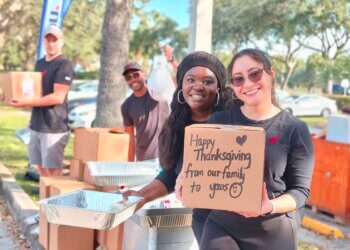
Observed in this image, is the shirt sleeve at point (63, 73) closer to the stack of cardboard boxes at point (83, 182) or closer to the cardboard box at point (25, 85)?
the cardboard box at point (25, 85)

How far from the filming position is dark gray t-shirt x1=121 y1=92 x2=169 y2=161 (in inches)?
177

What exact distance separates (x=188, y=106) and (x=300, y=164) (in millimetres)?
808

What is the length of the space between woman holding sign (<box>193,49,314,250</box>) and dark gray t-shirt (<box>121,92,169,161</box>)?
7.69 ft

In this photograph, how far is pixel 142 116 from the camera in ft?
14.9

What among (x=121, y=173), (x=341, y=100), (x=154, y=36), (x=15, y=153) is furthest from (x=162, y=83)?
(x=154, y=36)

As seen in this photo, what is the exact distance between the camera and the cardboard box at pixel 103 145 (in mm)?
3771

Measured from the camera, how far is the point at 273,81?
223 centimetres

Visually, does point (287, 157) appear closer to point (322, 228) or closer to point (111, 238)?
point (111, 238)

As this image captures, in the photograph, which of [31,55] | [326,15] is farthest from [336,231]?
[31,55]

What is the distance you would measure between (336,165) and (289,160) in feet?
13.5

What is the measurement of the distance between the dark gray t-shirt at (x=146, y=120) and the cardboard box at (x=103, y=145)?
0.61m

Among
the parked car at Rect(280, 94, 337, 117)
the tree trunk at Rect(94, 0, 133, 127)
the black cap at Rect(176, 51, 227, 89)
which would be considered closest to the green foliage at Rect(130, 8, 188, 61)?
the parked car at Rect(280, 94, 337, 117)

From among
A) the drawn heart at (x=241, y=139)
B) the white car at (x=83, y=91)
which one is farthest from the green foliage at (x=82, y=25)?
the drawn heart at (x=241, y=139)

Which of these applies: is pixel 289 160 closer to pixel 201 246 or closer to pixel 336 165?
pixel 201 246
